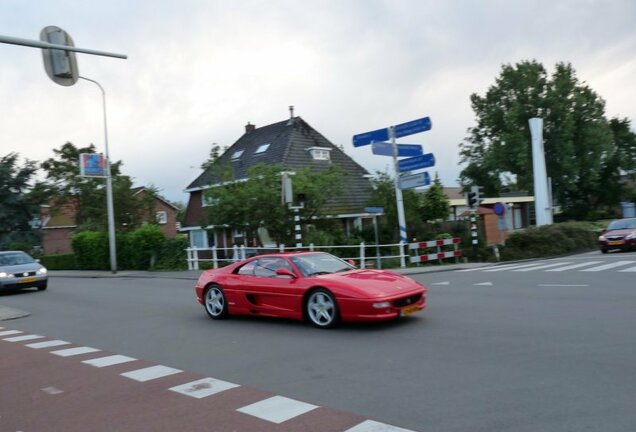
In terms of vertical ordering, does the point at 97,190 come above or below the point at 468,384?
above

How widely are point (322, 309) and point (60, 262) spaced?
31.7 metres

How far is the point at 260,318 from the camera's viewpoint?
10.4 metres

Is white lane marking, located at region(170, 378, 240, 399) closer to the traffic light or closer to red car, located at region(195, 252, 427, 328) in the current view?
red car, located at region(195, 252, 427, 328)

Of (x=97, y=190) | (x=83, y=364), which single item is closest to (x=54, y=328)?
(x=83, y=364)

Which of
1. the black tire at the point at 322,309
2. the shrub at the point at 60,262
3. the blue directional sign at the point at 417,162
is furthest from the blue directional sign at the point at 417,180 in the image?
the shrub at the point at 60,262

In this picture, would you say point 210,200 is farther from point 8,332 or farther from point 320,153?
point 8,332

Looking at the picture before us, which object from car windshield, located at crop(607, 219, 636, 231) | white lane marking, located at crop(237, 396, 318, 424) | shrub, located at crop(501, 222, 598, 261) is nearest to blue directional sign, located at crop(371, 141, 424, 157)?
shrub, located at crop(501, 222, 598, 261)

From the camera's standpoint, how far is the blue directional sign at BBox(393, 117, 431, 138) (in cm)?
2020

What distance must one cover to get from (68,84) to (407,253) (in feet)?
49.4

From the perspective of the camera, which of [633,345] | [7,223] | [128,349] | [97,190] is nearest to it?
[633,345]

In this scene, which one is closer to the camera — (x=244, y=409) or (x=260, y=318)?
(x=244, y=409)

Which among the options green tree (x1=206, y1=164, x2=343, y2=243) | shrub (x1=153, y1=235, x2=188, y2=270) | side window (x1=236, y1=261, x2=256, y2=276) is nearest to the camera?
side window (x1=236, y1=261, x2=256, y2=276)

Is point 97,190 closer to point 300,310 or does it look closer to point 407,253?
point 407,253

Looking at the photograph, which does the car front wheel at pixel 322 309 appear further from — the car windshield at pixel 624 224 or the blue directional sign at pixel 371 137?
the car windshield at pixel 624 224
